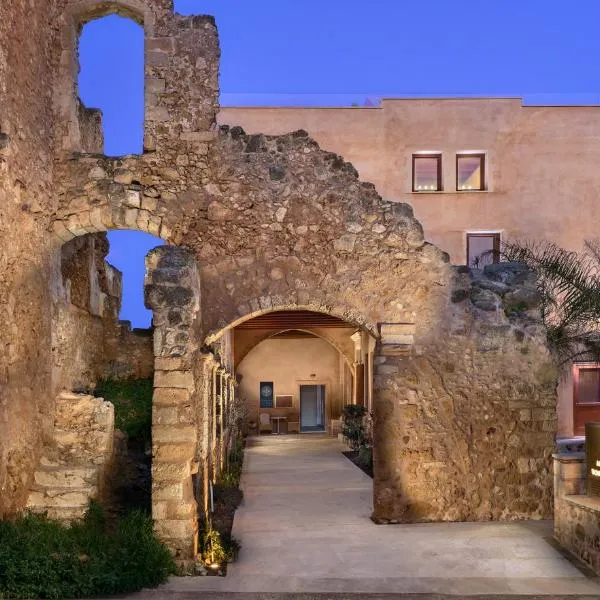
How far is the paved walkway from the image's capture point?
5.91 meters

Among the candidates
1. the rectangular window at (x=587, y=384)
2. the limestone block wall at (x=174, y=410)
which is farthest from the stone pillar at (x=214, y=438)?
the rectangular window at (x=587, y=384)

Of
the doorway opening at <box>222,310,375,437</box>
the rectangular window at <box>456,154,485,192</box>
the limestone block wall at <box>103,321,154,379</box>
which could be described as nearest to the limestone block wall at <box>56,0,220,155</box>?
the limestone block wall at <box>103,321,154,379</box>

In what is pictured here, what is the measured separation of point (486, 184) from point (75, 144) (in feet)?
34.3

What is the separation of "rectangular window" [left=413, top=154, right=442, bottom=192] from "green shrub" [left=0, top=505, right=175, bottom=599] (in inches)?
452

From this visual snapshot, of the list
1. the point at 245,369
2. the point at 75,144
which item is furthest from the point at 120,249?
the point at 75,144

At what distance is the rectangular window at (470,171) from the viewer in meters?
16.1

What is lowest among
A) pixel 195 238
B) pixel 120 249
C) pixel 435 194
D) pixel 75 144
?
pixel 195 238

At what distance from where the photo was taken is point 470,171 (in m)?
16.2

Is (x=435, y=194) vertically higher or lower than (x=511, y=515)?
higher

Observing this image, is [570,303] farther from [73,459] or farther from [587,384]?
[73,459]

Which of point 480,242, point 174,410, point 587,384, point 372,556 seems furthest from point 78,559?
point 587,384

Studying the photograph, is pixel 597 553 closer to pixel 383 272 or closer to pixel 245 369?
pixel 383 272

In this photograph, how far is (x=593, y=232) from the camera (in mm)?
16000

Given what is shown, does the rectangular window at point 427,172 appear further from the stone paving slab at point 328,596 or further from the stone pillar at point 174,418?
the stone paving slab at point 328,596
